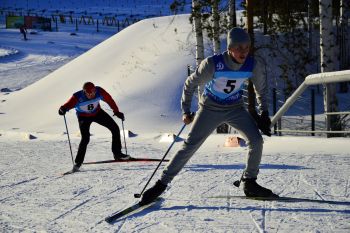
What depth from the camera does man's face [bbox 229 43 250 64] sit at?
4.91 metres

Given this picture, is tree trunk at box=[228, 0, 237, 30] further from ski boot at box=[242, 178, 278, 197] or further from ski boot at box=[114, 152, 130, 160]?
ski boot at box=[242, 178, 278, 197]

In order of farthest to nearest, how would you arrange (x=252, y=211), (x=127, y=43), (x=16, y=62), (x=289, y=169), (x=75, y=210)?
(x=16, y=62) → (x=127, y=43) → (x=289, y=169) → (x=75, y=210) → (x=252, y=211)

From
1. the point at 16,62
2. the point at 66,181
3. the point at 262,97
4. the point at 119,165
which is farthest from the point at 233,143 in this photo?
the point at 16,62

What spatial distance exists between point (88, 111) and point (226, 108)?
401 centimetres

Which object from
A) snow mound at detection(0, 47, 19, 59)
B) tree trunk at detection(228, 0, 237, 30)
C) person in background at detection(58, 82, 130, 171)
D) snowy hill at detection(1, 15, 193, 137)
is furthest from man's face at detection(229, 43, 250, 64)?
snow mound at detection(0, 47, 19, 59)

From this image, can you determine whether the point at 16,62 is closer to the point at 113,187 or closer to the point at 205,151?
the point at 205,151

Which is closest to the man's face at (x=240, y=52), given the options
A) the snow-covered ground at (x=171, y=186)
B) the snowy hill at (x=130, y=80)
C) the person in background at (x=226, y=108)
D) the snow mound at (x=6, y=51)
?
the person in background at (x=226, y=108)

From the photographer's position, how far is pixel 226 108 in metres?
5.23

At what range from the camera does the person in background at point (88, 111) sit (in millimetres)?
8492

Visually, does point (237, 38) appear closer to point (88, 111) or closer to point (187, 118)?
point (187, 118)

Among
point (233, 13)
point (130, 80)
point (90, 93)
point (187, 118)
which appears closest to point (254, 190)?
point (187, 118)

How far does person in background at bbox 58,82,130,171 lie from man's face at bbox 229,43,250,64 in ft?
13.0

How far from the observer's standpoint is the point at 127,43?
1005 inches

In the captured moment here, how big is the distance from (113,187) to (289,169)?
250cm
